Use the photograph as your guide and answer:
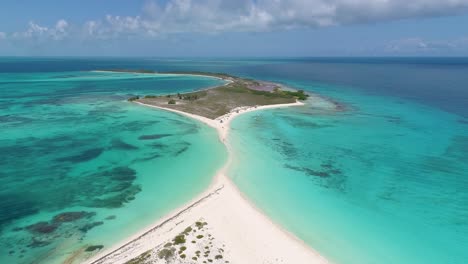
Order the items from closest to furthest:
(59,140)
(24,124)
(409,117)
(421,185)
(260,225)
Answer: (260,225), (421,185), (59,140), (24,124), (409,117)

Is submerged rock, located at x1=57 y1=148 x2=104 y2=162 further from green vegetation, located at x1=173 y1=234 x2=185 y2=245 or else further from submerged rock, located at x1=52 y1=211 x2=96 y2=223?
green vegetation, located at x1=173 y1=234 x2=185 y2=245

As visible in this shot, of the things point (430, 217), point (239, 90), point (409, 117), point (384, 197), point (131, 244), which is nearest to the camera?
point (131, 244)

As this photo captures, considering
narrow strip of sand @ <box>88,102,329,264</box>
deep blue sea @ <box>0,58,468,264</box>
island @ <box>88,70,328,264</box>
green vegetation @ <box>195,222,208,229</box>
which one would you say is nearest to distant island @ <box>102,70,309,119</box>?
deep blue sea @ <box>0,58,468,264</box>

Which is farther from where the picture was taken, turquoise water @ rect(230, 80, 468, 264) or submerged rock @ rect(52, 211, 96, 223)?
submerged rock @ rect(52, 211, 96, 223)

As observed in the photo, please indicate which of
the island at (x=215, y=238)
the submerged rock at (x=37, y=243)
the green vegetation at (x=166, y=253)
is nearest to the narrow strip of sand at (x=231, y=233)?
the island at (x=215, y=238)

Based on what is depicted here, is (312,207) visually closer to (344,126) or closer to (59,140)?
(344,126)

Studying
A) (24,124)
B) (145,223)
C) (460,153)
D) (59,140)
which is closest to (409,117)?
(460,153)

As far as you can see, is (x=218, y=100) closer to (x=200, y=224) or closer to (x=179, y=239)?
(x=200, y=224)
